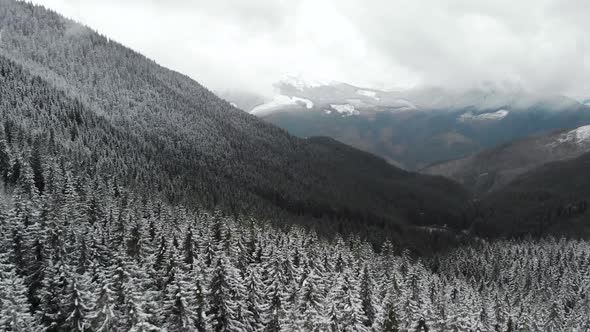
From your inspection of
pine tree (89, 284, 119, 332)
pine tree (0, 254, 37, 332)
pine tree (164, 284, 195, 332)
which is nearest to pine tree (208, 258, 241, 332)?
pine tree (164, 284, 195, 332)

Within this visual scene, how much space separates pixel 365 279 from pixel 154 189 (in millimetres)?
97282

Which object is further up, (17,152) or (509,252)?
(17,152)

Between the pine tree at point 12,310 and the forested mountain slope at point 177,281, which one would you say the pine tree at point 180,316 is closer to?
the forested mountain slope at point 177,281

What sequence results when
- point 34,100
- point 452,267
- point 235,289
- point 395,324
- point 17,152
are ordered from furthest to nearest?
point 34,100
point 452,267
point 17,152
point 395,324
point 235,289

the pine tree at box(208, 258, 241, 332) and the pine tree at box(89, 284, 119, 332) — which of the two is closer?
the pine tree at box(89, 284, 119, 332)

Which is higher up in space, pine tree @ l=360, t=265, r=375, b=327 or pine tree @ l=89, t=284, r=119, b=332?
pine tree @ l=89, t=284, r=119, b=332

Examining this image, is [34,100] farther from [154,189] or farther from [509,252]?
[509,252]

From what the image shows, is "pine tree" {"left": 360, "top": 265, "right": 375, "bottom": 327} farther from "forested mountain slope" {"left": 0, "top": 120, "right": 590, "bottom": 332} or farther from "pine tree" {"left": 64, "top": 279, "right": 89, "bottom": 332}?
→ "pine tree" {"left": 64, "top": 279, "right": 89, "bottom": 332}

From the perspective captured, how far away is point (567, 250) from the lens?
14662 centimetres

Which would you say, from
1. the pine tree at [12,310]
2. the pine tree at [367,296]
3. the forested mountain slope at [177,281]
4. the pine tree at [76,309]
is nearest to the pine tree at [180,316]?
the forested mountain slope at [177,281]

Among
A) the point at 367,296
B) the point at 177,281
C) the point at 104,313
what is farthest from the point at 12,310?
the point at 367,296

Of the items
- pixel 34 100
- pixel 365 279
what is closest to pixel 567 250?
pixel 365 279

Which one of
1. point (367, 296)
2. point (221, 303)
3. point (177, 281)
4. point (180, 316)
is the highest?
point (177, 281)

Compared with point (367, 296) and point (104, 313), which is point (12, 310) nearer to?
point (104, 313)
